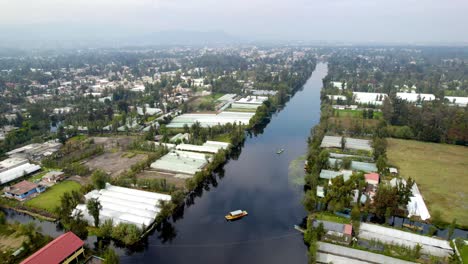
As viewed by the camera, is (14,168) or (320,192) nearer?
(320,192)

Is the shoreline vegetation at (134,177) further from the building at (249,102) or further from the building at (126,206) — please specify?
the building at (249,102)

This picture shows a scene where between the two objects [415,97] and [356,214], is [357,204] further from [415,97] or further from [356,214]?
[415,97]

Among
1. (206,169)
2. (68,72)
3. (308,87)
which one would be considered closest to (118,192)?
(206,169)

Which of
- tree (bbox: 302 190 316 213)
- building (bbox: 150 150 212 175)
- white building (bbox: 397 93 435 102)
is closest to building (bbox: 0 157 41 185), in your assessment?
building (bbox: 150 150 212 175)

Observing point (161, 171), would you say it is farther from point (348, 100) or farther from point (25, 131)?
point (348, 100)

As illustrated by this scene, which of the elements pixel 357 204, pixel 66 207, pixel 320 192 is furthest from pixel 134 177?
pixel 357 204

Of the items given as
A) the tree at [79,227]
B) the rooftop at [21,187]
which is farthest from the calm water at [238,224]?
the rooftop at [21,187]
